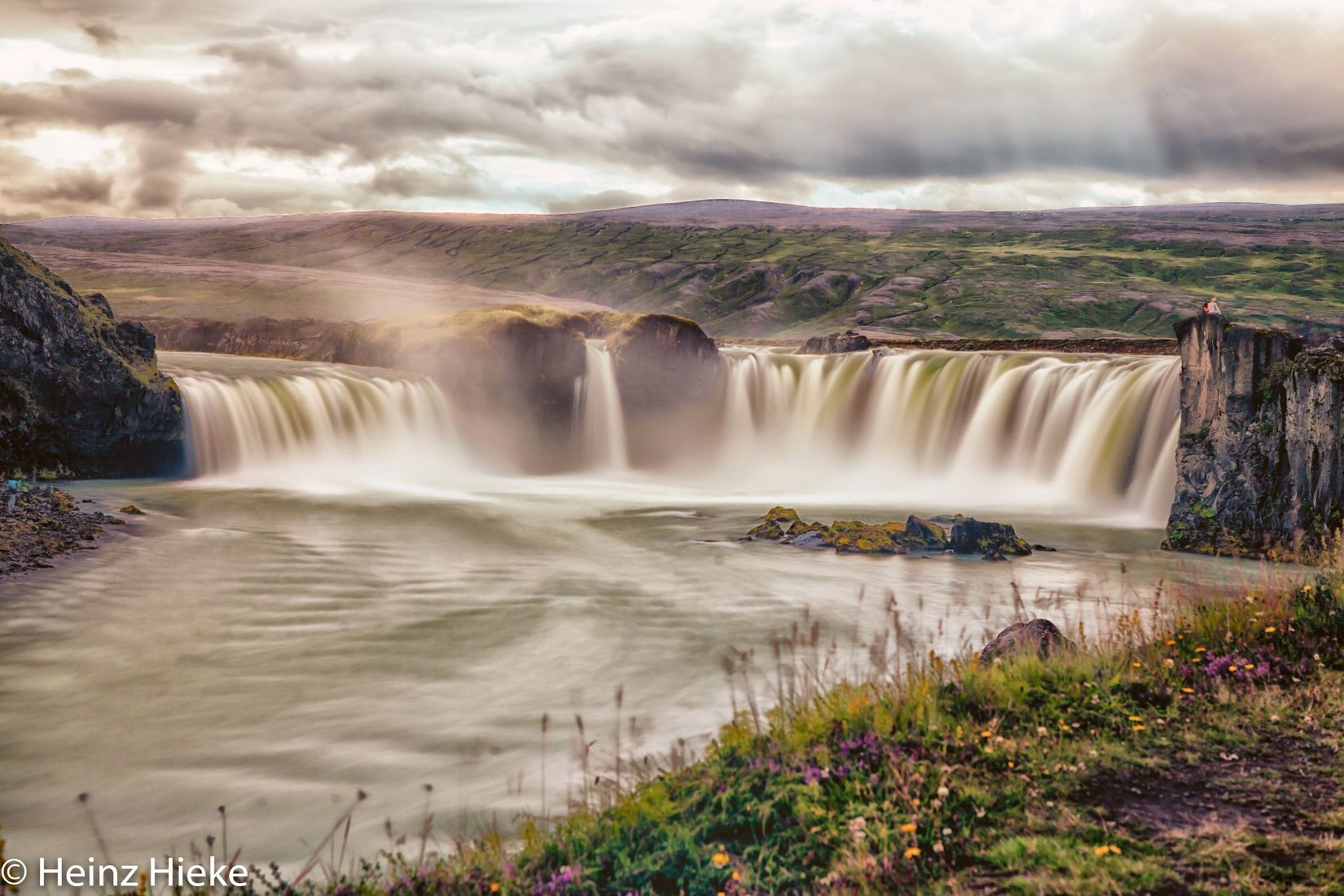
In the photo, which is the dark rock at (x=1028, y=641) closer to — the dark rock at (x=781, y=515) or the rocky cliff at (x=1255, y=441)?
the rocky cliff at (x=1255, y=441)

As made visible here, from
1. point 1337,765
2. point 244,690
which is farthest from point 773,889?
point 244,690

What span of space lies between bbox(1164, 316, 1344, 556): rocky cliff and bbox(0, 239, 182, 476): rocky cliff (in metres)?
29.0

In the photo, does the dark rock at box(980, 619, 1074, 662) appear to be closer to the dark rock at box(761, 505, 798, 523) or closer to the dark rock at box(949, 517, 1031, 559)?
the dark rock at box(949, 517, 1031, 559)

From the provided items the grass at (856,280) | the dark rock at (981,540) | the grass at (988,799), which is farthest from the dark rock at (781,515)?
the grass at (856,280)

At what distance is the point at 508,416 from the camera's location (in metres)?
39.5

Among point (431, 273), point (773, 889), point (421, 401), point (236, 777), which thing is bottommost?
point (236, 777)

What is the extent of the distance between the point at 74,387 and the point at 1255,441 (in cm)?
3068

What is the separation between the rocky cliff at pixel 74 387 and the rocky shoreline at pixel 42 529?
4.49 meters

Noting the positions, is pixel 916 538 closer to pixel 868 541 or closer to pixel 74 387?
pixel 868 541

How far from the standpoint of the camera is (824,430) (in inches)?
1596

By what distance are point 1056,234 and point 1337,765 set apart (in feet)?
682

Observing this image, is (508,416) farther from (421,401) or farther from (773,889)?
(773,889)

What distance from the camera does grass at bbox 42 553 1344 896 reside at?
5.50m

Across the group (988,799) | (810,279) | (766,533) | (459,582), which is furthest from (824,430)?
(810,279)
